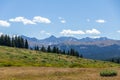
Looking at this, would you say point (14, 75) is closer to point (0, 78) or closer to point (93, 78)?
point (0, 78)

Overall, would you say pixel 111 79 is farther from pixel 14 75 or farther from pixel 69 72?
pixel 14 75

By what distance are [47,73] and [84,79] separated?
8.09 meters

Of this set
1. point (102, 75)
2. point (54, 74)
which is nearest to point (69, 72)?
point (54, 74)

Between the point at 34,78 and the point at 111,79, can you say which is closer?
the point at 111,79

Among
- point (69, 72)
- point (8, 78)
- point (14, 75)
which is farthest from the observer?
point (69, 72)

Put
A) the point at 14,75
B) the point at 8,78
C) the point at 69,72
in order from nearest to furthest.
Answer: the point at 8,78 < the point at 14,75 < the point at 69,72

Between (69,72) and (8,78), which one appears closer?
(8,78)

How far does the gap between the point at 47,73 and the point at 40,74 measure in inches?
47.8

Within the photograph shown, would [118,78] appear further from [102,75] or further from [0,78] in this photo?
[0,78]

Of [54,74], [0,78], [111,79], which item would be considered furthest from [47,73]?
[111,79]

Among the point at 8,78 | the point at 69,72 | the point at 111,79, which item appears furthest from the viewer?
the point at 69,72

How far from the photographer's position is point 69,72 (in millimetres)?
42750

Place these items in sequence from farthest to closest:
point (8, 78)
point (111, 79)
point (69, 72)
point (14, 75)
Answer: point (69, 72) < point (14, 75) < point (8, 78) < point (111, 79)

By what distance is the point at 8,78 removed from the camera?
36.4 m
